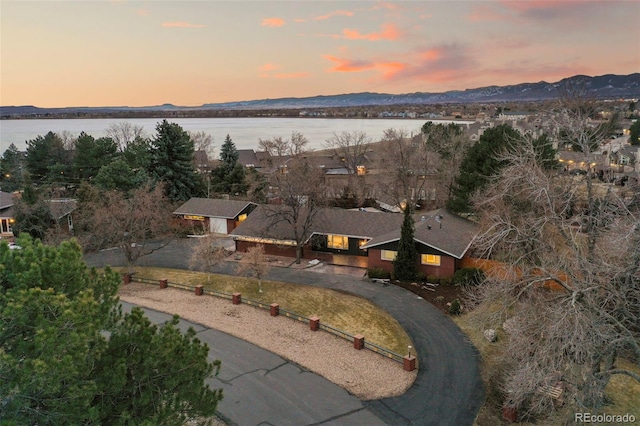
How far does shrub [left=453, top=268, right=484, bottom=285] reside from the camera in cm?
2906

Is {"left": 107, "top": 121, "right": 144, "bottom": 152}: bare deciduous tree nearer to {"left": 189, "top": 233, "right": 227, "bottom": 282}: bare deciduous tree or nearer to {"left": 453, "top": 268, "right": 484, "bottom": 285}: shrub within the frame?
{"left": 189, "top": 233, "right": 227, "bottom": 282}: bare deciduous tree

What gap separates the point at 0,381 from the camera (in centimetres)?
826

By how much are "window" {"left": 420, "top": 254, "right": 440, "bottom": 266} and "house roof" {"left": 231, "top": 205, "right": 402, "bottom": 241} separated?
5.25m

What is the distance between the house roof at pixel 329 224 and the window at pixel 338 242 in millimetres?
684

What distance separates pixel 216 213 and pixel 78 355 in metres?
38.9

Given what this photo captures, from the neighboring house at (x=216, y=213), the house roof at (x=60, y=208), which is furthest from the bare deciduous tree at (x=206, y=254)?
the house roof at (x=60, y=208)

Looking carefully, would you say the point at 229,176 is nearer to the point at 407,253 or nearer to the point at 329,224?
the point at 329,224

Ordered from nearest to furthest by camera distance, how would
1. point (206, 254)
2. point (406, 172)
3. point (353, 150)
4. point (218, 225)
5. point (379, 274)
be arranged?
point (379, 274)
point (206, 254)
point (406, 172)
point (218, 225)
point (353, 150)

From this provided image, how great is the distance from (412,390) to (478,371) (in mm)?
3617

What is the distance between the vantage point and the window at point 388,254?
1300 inches

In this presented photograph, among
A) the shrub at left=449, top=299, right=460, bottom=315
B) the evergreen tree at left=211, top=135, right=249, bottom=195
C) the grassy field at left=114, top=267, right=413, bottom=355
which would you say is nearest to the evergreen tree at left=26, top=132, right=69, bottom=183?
the evergreen tree at left=211, top=135, right=249, bottom=195

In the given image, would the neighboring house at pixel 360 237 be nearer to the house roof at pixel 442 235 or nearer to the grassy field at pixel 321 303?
the house roof at pixel 442 235

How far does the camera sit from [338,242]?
1500 inches

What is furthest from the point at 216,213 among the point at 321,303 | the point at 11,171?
the point at 11,171
